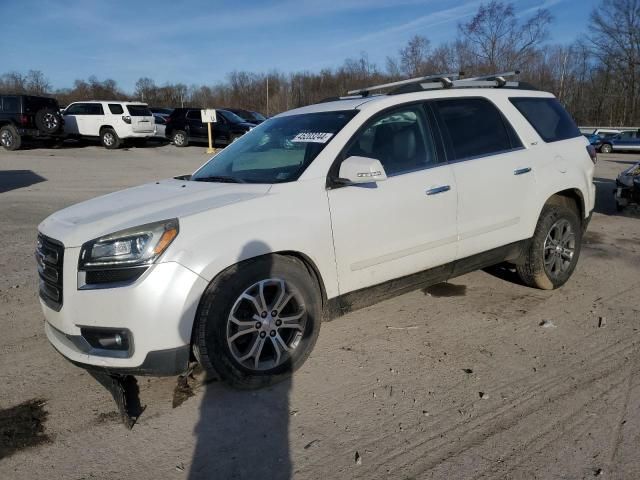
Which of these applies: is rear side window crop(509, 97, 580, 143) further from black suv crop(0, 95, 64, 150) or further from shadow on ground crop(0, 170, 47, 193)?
black suv crop(0, 95, 64, 150)

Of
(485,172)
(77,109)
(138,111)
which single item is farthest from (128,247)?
(77,109)

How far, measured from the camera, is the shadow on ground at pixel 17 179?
11.6 meters

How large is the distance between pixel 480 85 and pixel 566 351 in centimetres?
239

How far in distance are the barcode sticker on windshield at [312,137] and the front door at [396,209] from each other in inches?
7.3

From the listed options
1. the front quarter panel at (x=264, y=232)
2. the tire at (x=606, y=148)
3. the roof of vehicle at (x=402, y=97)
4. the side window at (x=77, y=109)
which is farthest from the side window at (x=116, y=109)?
the tire at (x=606, y=148)

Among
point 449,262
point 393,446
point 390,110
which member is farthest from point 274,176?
point 393,446

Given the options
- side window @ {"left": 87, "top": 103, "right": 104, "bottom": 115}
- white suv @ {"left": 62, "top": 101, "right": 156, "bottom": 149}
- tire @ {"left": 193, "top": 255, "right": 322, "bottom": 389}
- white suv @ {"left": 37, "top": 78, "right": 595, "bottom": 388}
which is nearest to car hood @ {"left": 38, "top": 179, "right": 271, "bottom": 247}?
white suv @ {"left": 37, "top": 78, "right": 595, "bottom": 388}

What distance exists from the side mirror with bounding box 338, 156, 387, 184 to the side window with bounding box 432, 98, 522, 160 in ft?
3.14

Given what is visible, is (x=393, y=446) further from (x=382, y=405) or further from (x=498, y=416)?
(x=498, y=416)

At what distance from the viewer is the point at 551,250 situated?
4719mm

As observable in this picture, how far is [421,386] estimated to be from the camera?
319 centimetres

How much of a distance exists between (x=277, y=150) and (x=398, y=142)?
3.00 feet

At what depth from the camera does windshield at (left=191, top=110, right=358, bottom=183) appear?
11.5 feet

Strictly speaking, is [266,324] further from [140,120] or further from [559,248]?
[140,120]
